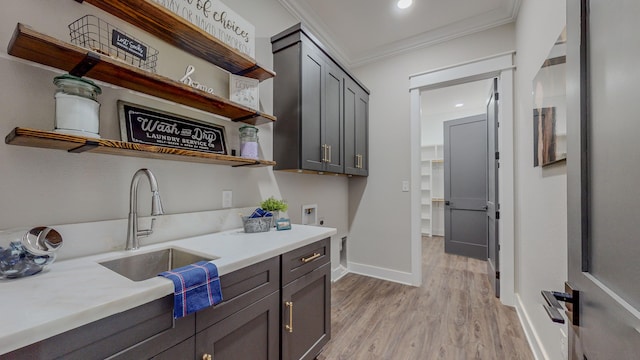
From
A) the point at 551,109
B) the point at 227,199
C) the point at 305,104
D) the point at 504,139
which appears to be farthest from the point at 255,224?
the point at 504,139

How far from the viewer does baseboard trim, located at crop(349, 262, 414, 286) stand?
2.85 metres

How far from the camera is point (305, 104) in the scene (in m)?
1.95

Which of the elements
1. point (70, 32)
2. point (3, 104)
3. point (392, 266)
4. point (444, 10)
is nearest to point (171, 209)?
point (3, 104)

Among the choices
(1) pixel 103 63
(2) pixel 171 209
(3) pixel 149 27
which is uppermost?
(3) pixel 149 27

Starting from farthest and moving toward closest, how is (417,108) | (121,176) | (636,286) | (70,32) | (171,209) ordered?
(417,108)
(171,209)
(121,176)
(70,32)
(636,286)

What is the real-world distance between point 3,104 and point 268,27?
1722mm

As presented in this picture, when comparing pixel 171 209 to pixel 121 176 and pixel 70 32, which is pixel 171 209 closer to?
pixel 121 176

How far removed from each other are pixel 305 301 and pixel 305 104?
1.41 meters

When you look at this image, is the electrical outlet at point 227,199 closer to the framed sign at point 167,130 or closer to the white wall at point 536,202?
the framed sign at point 167,130

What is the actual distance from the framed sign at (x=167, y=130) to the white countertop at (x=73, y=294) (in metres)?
0.55

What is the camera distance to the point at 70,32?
1052 millimetres

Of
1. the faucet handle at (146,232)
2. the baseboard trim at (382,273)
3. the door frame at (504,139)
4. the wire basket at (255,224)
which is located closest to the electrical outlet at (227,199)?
the wire basket at (255,224)

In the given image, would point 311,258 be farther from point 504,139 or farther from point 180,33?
point 504,139

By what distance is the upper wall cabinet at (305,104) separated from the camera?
1912 mm
